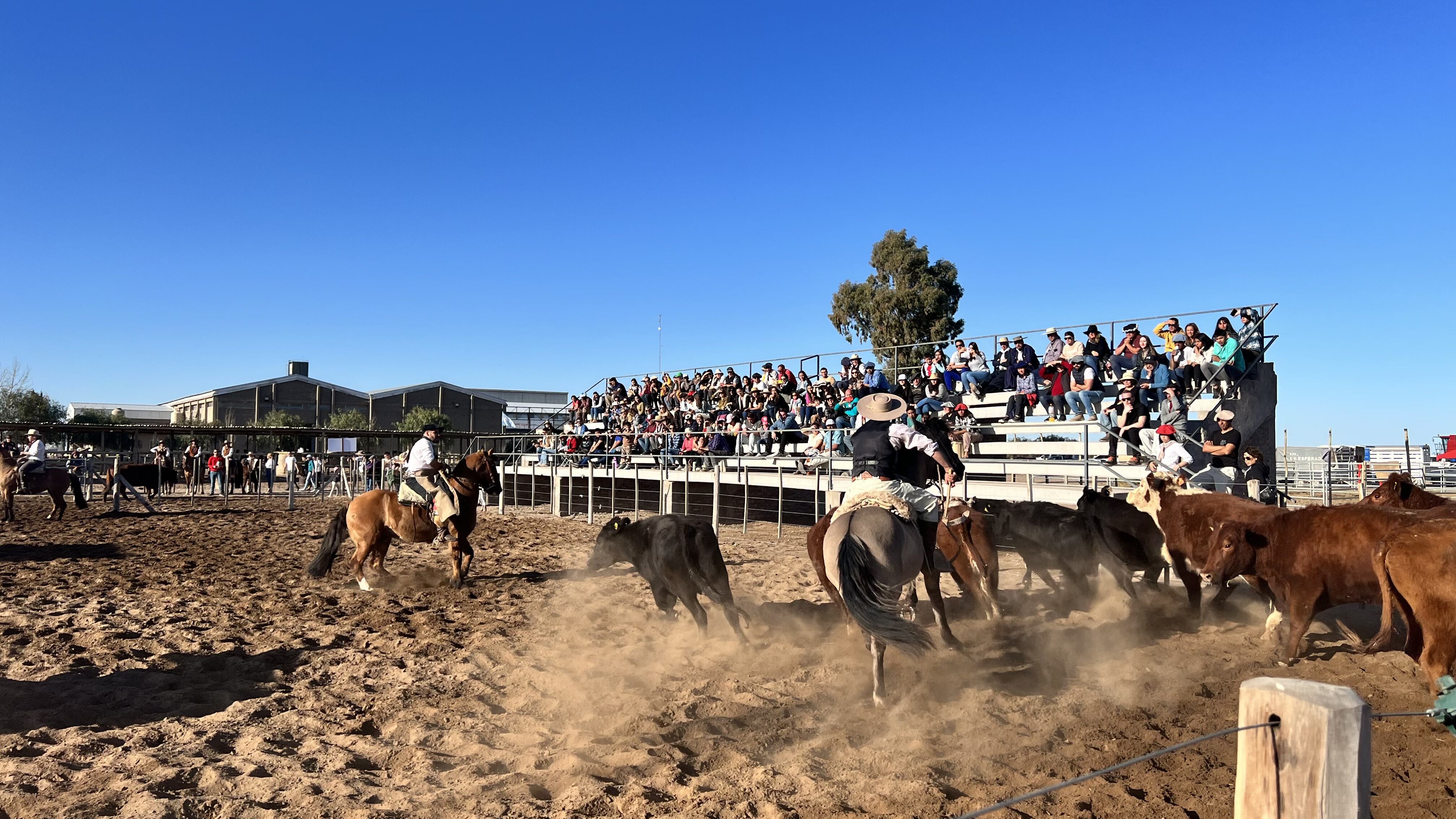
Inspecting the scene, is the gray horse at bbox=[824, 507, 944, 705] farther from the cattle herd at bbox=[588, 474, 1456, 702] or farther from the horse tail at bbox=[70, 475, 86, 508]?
the horse tail at bbox=[70, 475, 86, 508]

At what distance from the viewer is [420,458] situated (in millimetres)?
9805

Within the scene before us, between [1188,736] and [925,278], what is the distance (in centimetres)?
3495

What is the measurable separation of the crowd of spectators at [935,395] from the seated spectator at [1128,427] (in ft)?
0.07

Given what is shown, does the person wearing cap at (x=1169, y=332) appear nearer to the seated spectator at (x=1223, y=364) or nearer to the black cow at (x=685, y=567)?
the seated spectator at (x=1223, y=364)

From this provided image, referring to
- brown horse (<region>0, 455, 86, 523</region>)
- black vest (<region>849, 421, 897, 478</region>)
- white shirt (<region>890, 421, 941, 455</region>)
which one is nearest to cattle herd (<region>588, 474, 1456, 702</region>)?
black vest (<region>849, 421, 897, 478</region>)

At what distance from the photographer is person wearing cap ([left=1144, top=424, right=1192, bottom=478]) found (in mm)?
10391

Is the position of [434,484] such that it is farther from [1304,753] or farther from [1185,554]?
[1304,753]

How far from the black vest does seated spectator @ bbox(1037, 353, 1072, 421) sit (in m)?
9.39

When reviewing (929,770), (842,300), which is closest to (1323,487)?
(929,770)

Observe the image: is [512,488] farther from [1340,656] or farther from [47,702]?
[1340,656]

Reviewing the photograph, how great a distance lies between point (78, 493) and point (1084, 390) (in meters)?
21.0

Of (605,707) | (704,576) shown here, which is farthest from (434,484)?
(605,707)

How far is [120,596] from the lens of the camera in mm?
8656

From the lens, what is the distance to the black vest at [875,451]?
6.02 m
